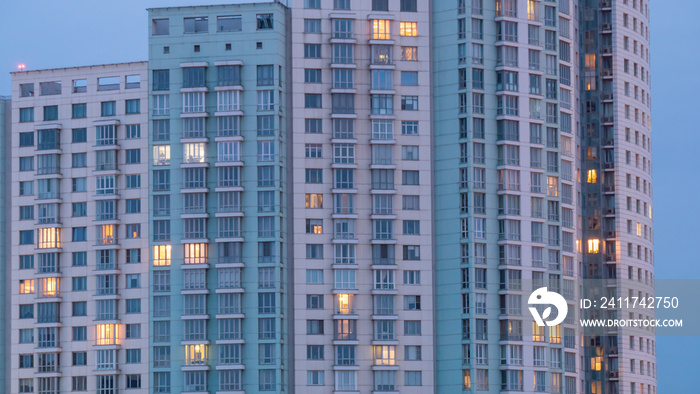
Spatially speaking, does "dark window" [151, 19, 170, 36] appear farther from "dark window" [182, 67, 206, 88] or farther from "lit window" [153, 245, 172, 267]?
"lit window" [153, 245, 172, 267]

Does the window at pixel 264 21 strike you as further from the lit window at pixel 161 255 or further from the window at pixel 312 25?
the lit window at pixel 161 255

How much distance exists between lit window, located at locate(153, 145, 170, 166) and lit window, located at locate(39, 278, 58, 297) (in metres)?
15.7

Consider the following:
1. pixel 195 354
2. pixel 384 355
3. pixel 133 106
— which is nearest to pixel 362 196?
pixel 384 355

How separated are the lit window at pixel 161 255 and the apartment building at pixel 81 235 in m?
1.40

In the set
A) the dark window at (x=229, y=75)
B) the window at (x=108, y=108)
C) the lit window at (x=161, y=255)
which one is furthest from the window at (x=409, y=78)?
the window at (x=108, y=108)

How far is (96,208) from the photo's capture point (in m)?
140

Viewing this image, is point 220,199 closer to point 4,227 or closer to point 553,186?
point 4,227

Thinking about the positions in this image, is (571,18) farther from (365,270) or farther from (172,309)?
(172,309)

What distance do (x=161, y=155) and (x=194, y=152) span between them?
334 centimetres

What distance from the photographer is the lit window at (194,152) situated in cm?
13738

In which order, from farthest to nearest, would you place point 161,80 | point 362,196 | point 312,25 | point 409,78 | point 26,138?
point 26,138
point 409,78
point 312,25
point 161,80
point 362,196

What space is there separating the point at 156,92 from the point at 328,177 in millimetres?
18738

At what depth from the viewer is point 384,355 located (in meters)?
135

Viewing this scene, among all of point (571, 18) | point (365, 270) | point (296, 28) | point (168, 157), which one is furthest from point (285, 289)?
point (571, 18)
